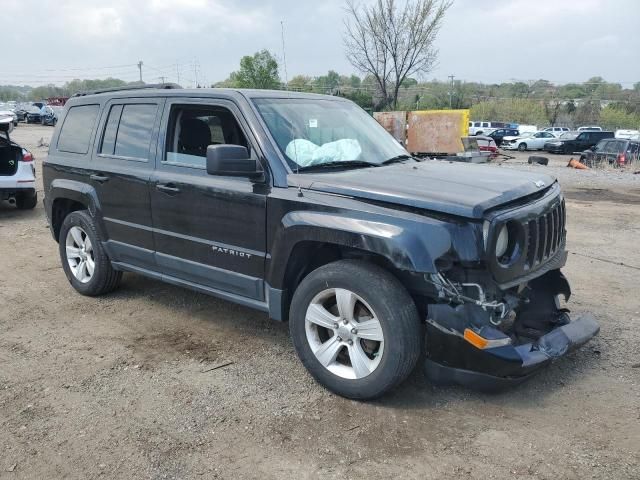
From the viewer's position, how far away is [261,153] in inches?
152

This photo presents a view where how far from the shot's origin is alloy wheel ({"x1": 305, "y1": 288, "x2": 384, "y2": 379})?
338cm

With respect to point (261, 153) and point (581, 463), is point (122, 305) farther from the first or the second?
point (581, 463)

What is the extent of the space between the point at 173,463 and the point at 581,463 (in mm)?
2095

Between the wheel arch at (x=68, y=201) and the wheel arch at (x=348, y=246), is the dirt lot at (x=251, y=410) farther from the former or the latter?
the wheel arch at (x=68, y=201)

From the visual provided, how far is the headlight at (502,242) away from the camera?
127 inches

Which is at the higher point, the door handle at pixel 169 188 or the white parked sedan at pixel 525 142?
the door handle at pixel 169 188

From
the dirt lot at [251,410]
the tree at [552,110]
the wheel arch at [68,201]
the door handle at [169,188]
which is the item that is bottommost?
the dirt lot at [251,410]

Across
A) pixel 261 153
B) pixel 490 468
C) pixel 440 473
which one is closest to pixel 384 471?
pixel 440 473

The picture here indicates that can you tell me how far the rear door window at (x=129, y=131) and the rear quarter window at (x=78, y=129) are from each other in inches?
11.5

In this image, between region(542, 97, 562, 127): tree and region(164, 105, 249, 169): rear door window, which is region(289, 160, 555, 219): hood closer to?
region(164, 105, 249, 169): rear door window

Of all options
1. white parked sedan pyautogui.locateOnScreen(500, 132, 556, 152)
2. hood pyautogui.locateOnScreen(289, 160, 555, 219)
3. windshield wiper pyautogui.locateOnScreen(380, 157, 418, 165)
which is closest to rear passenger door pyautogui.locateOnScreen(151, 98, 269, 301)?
hood pyautogui.locateOnScreen(289, 160, 555, 219)

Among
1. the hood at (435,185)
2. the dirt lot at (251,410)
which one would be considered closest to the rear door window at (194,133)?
the hood at (435,185)

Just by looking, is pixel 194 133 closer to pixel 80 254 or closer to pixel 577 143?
pixel 80 254

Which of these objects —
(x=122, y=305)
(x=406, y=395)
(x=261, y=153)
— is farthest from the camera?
(x=122, y=305)
